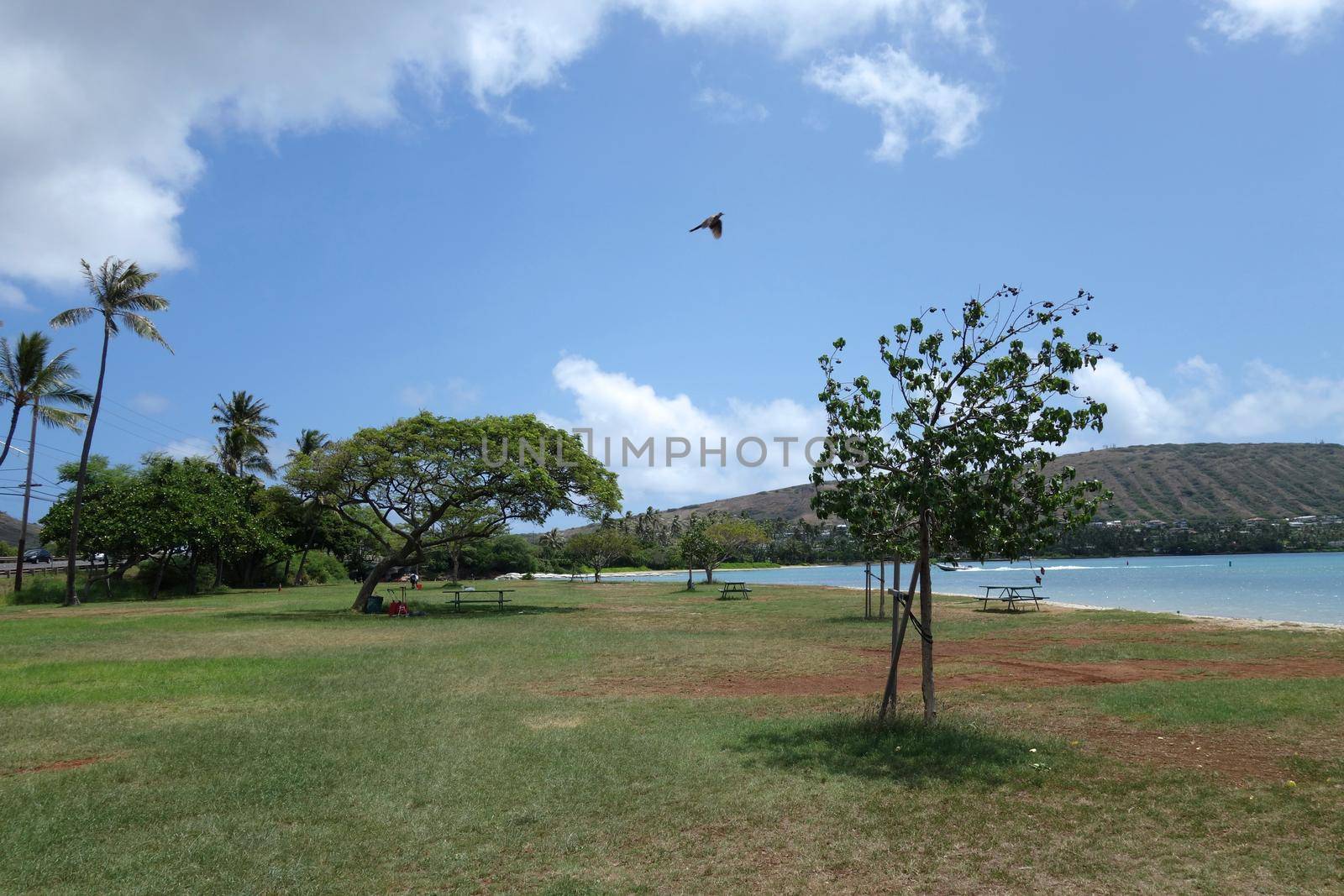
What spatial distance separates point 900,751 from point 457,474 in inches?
874

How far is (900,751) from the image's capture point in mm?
7680

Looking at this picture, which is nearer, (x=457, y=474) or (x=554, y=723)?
(x=554, y=723)

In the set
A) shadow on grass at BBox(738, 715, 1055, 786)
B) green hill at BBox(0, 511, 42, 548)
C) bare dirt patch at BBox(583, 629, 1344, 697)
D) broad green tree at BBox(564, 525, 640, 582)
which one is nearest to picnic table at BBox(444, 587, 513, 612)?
bare dirt patch at BBox(583, 629, 1344, 697)

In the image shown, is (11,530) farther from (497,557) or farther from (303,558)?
(303,558)

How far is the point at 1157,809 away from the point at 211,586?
49026mm

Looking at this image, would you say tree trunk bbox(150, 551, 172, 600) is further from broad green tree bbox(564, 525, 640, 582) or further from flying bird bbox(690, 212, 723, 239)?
flying bird bbox(690, 212, 723, 239)

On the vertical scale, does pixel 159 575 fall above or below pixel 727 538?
below

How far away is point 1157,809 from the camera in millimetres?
5934

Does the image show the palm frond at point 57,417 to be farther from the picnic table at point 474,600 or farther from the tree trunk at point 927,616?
the tree trunk at point 927,616

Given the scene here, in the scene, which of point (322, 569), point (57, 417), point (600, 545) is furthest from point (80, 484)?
point (600, 545)

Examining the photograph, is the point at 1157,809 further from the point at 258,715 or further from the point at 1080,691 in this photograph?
the point at 258,715

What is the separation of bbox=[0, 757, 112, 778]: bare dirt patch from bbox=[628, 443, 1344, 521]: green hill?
124454 millimetres

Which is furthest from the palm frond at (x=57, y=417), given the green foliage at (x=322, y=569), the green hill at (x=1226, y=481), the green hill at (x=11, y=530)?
the green hill at (x=1226, y=481)

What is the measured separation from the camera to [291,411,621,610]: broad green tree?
2731cm
